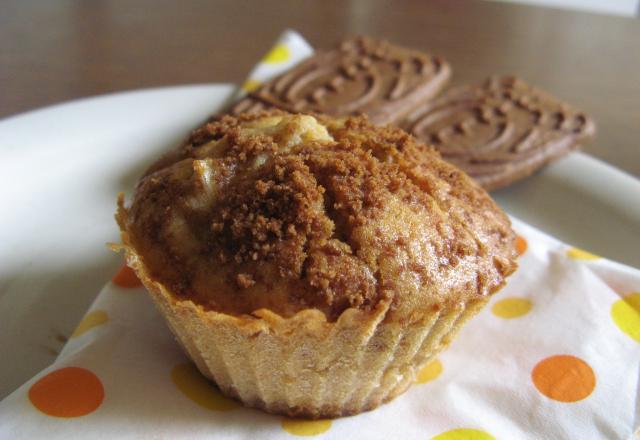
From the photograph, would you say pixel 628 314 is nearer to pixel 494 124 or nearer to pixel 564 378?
pixel 564 378

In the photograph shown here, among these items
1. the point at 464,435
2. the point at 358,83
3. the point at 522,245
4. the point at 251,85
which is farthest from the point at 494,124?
the point at 464,435

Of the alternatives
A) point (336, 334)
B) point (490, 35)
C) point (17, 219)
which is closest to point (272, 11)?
point (490, 35)

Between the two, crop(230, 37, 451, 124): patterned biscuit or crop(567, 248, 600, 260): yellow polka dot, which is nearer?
crop(567, 248, 600, 260): yellow polka dot

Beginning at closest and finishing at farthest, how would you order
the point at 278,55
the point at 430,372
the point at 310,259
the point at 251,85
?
the point at 310,259 < the point at 430,372 < the point at 251,85 < the point at 278,55

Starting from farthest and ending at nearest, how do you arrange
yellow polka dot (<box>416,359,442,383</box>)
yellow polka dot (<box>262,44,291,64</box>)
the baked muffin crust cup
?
yellow polka dot (<box>262,44,291,64</box>) < yellow polka dot (<box>416,359,442,383</box>) < the baked muffin crust cup

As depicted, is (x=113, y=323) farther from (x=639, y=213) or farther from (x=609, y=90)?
(x=609, y=90)

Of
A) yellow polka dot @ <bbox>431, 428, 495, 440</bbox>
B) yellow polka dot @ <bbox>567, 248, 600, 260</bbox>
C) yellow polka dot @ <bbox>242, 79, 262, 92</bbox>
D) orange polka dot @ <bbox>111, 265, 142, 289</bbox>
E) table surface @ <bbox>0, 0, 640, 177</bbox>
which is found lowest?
table surface @ <bbox>0, 0, 640, 177</bbox>

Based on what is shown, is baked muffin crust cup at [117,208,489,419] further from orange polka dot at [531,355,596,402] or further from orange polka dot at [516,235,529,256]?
orange polka dot at [516,235,529,256]

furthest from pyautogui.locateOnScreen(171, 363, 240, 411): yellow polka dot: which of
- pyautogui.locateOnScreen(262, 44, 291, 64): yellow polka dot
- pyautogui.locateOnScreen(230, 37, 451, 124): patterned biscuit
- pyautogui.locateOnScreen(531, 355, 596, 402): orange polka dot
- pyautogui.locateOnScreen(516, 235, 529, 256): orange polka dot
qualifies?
pyautogui.locateOnScreen(262, 44, 291, 64): yellow polka dot
